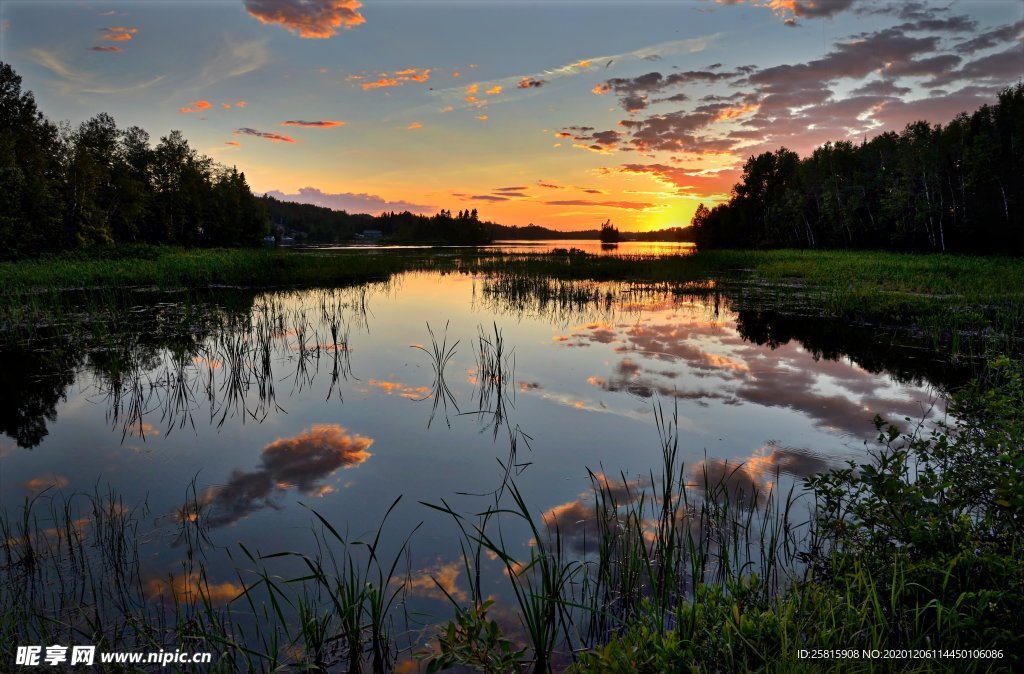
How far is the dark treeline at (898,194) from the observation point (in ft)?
157

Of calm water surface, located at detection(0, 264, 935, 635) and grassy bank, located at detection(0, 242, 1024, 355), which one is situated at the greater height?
grassy bank, located at detection(0, 242, 1024, 355)

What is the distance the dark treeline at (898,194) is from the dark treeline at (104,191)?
84.1m

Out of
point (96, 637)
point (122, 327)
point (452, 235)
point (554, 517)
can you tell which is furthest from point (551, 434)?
point (452, 235)

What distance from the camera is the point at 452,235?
16238 cm

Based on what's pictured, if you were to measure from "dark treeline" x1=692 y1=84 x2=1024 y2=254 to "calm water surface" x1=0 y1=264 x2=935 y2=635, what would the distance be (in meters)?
50.1

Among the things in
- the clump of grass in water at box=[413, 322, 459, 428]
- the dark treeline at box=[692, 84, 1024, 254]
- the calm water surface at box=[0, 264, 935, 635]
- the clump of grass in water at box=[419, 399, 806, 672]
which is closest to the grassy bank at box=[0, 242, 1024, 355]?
the calm water surface at box=[0, 264, 935, 635]

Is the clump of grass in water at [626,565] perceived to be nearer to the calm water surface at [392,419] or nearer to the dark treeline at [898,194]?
the calm water surface at [392,419]

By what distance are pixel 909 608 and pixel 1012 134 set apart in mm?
67002

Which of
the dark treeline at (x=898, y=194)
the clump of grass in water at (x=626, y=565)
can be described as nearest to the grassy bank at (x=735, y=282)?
the clump of grass in water at (x=626, y=565)

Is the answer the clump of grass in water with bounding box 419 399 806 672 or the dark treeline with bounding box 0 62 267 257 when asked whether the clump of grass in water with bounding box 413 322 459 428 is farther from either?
the dark treeline with bounding box 0 62 267 257

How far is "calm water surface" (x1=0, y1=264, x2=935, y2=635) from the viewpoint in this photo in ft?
19.5

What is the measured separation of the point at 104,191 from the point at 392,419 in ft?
238

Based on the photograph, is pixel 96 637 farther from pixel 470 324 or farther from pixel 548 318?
pixel 548 318

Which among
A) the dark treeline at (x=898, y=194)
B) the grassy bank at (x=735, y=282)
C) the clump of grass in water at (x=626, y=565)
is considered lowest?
the clump of grass in water at (x=626, y=565)
